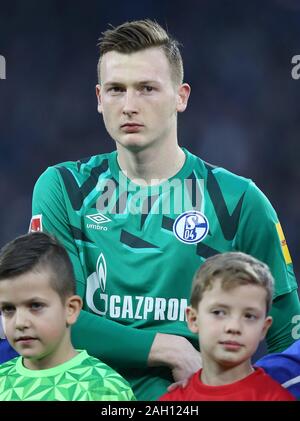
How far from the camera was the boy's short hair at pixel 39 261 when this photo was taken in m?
2.71

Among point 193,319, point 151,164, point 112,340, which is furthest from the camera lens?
point 151,164

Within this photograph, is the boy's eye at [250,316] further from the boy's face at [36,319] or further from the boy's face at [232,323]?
the boy's face at [36,319]

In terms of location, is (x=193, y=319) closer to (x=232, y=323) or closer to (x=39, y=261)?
(x=232, y=323)

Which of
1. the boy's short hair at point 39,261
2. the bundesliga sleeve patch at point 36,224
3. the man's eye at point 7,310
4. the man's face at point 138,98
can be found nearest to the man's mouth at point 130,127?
the man's face at point 138,98

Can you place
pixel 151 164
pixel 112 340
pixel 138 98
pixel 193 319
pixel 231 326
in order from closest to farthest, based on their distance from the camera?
1. pixel 231 326
2. pixel 193 319
3. pixel 112 340
4. pixel 138 98
5. pixel 151 164

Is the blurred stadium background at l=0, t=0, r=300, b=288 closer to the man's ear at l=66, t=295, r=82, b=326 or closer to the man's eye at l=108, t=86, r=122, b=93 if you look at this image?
the man's eye at l=108, t=86, r=122, b=93

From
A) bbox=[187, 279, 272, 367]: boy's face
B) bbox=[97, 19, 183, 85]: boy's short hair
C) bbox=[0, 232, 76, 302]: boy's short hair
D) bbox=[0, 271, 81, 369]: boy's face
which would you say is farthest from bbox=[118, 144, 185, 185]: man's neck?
bbox=[187, 279, 272, 367]: boy's face

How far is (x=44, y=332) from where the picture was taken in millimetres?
2656

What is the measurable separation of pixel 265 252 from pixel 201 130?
168cm

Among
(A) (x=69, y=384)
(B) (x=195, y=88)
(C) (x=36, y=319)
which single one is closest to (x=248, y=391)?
(A) (x=69, y=384)

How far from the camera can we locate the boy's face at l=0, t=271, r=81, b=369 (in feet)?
8.71

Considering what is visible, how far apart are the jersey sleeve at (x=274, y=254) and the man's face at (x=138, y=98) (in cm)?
43

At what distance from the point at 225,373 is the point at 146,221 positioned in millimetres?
960

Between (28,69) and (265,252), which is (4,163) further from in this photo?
(265,252)
